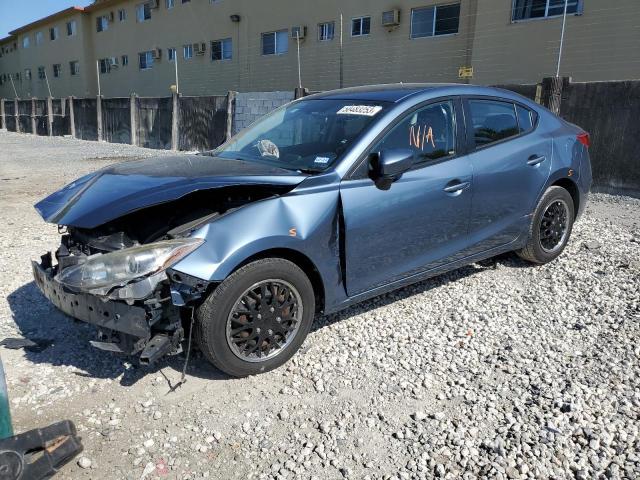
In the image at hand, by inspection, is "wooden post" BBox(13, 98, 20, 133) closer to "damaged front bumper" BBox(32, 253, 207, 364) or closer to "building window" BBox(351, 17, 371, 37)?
"building window" BBox(351, 17, 371, 37)

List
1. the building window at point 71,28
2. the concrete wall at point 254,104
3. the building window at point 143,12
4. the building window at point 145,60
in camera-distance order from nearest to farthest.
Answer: the concrete wall at point 254,104 → the building window at point 143,12 → the building window at point 145,60 → the building window at point 71,28

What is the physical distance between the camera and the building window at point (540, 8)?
40.3 feet

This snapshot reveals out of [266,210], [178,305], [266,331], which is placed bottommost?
[266,331]

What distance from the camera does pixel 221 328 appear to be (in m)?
2.92

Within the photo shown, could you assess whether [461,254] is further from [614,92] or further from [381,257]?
[614,92]

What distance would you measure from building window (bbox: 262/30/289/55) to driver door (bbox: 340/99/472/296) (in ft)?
57.3

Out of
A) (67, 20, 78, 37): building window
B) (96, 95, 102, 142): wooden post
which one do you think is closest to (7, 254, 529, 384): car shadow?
(96, 95, 102, 142): wooden post

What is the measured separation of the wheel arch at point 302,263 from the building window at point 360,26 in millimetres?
15385

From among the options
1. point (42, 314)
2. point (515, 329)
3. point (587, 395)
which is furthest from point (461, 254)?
point (42, 314)

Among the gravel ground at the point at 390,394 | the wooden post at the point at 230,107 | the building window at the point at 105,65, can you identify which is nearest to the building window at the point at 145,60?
the building window at the point at 105,65

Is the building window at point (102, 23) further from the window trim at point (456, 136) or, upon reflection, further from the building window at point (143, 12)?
the window trim at point (456, 136)

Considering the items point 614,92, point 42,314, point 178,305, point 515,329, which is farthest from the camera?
point 614,92

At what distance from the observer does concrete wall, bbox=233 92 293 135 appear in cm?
1353

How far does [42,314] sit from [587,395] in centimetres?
392
